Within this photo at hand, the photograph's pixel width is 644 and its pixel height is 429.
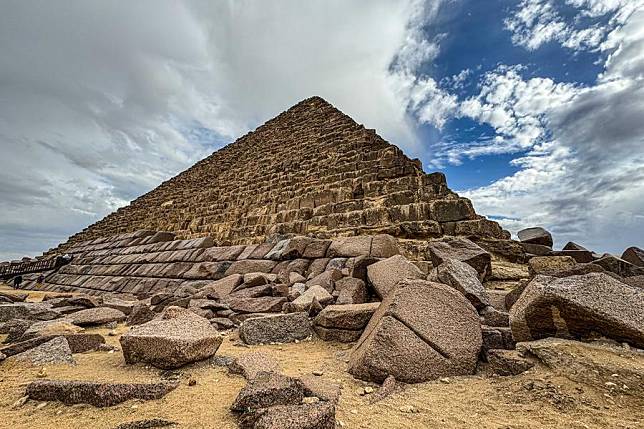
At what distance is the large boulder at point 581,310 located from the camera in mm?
2289

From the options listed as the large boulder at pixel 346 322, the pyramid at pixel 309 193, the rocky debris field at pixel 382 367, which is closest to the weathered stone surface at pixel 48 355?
the rocky debris field at pixel 382 367

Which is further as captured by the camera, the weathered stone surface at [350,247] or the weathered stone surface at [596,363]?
the weathered stone surface at [350,247]

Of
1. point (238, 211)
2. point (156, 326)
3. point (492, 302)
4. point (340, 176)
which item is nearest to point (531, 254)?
point (492, 302)

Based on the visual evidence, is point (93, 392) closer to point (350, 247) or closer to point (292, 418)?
point (292, 418)

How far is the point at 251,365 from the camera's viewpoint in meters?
2.68

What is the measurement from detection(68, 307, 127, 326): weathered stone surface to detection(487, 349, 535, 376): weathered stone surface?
213 inches

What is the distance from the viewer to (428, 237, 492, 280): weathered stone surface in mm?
4871

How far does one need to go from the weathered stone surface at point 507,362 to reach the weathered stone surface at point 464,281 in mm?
915

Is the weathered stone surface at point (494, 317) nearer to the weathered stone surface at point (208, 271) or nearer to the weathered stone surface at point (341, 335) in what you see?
the weathered stone surface at point (341, 335)

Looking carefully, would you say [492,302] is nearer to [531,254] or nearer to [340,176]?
[531,254]

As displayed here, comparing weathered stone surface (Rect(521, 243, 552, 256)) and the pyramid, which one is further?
the pyramid

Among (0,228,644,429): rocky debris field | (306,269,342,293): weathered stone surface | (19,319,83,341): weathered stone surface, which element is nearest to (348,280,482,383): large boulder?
(0,228,644,429): rocky debris field

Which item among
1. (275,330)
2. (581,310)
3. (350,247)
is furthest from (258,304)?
(581,310)

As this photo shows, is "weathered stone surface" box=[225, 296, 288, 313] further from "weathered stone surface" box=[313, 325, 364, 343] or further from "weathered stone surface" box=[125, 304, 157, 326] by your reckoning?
"weathered stone surface" box=[313, 325, 364, 343]
